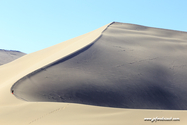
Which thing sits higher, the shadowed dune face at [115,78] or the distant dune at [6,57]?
the shadowed dune face at [115,78]

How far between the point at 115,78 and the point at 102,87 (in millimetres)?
1422

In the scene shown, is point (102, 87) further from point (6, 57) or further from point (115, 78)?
point (6, 57)

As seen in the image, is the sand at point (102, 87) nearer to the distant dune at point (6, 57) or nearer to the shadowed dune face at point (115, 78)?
the shadowed dune face at point (115, 78)

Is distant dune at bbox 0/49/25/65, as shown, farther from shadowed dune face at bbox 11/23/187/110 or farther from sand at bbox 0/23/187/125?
sand at bbox 0/23/187/125

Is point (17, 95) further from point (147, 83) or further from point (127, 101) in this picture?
point (147, 83)

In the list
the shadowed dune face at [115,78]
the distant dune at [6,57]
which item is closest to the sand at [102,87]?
the shadowed dune face at [115,78]

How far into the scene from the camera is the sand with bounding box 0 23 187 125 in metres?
7.80

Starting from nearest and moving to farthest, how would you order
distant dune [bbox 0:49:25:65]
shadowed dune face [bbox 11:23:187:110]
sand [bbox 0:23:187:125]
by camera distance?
sand [bbox 0:23:187:125] < shadowed dune face [bbox 11:23:187:110] < distant dune [bbox 0:49:25:65]

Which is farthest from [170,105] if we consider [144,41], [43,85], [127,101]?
[144,41]

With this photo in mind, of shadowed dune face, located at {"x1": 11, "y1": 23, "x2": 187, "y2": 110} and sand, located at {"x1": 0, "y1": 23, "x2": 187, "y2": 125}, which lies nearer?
sand, located at {"x1": 0, "y1": 23, "x2": 187, "y2": 125}

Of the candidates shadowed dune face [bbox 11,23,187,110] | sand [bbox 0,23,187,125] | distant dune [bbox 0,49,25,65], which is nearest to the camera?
sand [bbox 0,23,187,125]

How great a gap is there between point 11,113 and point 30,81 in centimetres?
313

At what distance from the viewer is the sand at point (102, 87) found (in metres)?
7.80

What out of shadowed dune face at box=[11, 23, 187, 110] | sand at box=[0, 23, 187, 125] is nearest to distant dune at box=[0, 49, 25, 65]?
shadowed dune face at box=[11, 23, 187, 110]
